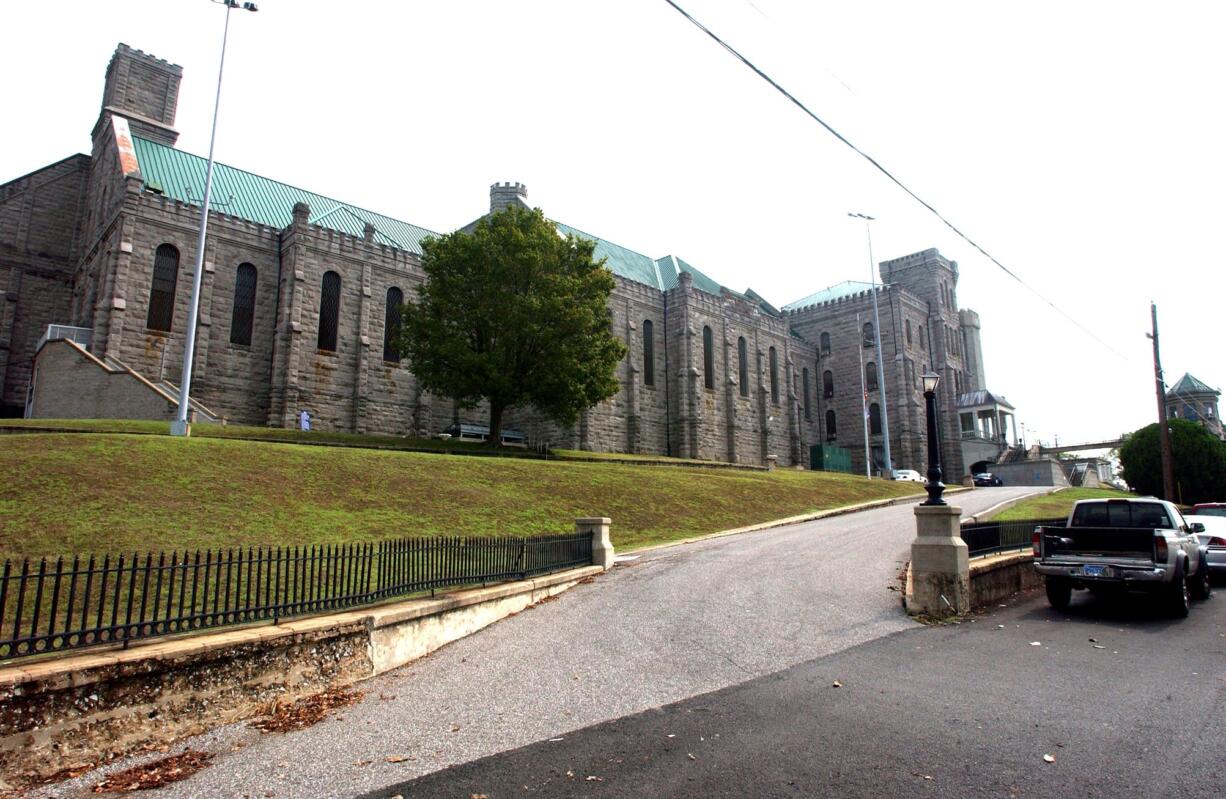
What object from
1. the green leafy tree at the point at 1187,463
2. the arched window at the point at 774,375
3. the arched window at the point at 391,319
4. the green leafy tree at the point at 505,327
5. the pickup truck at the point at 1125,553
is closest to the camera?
the pickup truck at the point at 1125,553

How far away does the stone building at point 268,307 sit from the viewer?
31.8 meters

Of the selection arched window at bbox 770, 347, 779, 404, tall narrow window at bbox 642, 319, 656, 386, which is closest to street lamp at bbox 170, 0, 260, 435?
tall narrow window at bbox 642, 319, 656, 386

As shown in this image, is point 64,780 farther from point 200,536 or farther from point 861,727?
point 200,536

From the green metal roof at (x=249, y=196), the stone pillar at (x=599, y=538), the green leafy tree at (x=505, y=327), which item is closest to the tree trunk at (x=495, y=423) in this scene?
the green leafy tree at (x=505, y=327)

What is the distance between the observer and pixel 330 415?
35.3 m

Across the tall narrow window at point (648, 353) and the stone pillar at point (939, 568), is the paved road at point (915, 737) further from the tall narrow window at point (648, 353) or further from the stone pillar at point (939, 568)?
the tall narrow window at point (648, 353)

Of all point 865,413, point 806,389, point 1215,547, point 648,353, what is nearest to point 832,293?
point 806,389

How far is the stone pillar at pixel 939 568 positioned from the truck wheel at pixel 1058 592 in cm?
170

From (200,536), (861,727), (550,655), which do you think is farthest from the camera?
(200,536)

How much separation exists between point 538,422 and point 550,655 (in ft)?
118

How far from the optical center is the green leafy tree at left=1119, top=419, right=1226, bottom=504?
4431cm

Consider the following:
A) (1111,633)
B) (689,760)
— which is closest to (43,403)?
(689,760)

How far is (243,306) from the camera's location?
114 ft

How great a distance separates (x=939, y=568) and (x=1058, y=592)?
2.65 m
